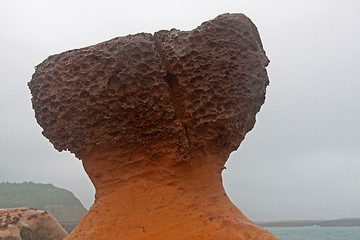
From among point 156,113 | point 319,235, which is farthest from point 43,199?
point 156,113

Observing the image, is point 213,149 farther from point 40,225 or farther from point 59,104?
point 40,225

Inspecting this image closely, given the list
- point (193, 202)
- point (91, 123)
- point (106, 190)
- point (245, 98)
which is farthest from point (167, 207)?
point (245, 98)

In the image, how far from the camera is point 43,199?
51.1m

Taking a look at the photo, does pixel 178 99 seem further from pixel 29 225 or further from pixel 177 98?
pixel 29 225

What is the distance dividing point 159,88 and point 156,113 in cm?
32

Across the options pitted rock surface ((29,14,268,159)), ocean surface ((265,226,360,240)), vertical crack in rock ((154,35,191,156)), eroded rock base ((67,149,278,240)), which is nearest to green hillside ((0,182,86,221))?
ocean surface ((265,226,360,240))

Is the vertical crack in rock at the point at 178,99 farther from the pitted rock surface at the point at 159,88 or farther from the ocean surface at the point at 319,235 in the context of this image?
the ocean surface at the point at 319,235

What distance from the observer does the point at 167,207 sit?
3.54 m

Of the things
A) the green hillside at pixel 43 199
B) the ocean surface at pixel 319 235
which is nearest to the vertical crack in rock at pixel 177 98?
the ocean surface at pixel 319 235

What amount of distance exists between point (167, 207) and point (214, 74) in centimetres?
177

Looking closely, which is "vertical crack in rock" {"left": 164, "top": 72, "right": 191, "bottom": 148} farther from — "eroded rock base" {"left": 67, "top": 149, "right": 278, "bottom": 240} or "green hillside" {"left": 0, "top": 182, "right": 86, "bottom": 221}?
"green hillside" {"left": 0, "top": 182, "right": 86, "bottom": 221}

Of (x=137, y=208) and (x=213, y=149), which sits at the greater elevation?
(x=213, y=149)

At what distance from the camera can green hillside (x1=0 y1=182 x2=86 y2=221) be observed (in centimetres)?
4344

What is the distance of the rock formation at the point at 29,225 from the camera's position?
855cm
